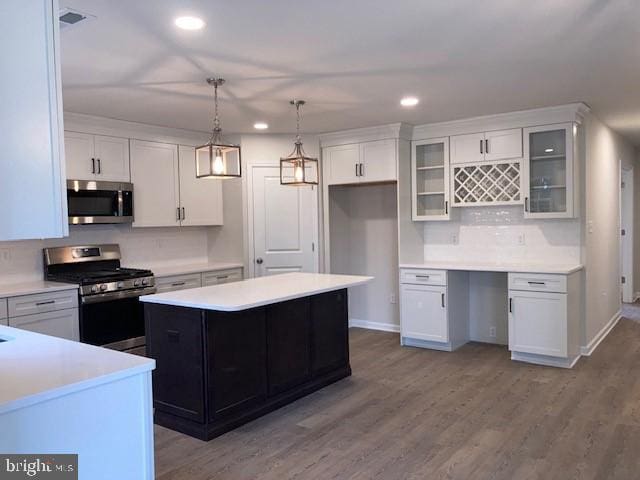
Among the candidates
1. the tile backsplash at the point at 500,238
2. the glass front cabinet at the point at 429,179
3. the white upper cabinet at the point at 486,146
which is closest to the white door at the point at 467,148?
the white upper cabinet at the point at 486,146

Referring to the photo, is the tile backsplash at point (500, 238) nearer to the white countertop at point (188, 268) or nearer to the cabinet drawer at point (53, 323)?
the white countertop at point (188, 268)

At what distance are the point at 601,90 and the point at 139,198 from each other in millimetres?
4220

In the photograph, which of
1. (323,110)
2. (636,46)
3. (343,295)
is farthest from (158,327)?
(636,46)

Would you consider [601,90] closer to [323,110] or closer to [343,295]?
[323,110]

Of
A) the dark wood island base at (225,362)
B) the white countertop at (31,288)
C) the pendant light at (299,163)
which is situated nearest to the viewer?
the dark wood island base at (225,362)

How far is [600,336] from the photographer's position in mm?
5586

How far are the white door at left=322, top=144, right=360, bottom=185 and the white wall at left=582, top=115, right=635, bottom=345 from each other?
2.28m

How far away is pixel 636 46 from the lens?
310 cm

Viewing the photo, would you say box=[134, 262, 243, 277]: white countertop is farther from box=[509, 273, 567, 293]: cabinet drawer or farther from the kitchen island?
box=[509, 273, 567, 293]: cabinet drawer

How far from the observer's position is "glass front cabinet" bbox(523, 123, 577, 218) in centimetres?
478

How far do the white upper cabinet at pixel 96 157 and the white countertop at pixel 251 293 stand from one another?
5.88 feet

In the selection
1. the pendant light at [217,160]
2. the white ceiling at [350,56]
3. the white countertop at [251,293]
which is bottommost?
the white countertop at [251,293]

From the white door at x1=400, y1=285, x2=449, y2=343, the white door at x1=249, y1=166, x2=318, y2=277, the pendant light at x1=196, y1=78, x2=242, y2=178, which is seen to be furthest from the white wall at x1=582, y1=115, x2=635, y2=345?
the pendant light at x1=196, y1=78, x2=242, y2=178

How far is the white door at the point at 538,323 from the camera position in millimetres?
4555
